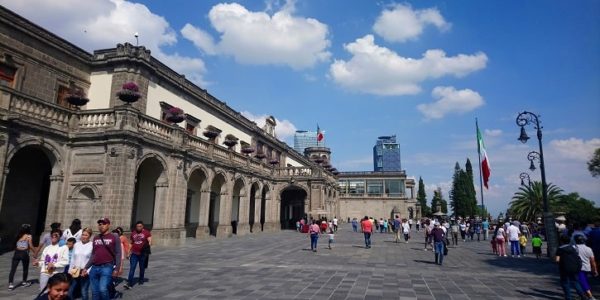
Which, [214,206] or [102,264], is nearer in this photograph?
[102,264]

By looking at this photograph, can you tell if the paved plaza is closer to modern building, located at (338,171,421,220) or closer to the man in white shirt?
the man in white shirt

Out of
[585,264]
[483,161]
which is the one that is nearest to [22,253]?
[585,264]

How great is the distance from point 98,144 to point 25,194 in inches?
172

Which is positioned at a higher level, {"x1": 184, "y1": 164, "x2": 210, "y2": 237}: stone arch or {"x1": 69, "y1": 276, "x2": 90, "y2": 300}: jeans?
{"x1": 184, "y1": 164, "x2": 210, "y2": 237}: stone arch

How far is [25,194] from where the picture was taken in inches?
630

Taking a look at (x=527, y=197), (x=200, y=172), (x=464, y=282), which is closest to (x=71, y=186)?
(x=200, y=172)

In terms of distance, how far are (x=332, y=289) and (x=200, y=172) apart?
15.6 meters

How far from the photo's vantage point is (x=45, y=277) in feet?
21.6

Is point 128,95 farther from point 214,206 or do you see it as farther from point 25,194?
point 214,206

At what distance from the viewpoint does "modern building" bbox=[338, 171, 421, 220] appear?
64.0 meters

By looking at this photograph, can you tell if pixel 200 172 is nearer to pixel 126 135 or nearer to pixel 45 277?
pixel 126 135

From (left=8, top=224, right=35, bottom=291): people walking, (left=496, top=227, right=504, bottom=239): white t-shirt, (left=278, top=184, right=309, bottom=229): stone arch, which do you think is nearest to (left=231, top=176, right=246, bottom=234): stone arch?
(left=278, top=184, right=309, bottom=229): stone arch

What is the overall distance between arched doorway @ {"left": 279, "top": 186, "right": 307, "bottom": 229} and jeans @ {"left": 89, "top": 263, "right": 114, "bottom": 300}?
32.6m

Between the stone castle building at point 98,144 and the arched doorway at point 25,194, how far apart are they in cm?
5
